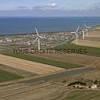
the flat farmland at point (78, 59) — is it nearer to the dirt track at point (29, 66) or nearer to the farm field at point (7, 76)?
the dirt track at point (29, 66)

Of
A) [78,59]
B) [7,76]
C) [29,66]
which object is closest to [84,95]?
[7,76]

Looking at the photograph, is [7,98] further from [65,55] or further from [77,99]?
[65,55]

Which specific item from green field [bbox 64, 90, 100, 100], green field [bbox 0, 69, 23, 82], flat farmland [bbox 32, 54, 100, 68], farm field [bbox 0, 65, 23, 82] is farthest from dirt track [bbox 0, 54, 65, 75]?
green field [bbox 64, 90, 100, 100]

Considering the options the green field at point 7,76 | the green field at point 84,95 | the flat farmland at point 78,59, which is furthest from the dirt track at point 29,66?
the green field at point 84,95

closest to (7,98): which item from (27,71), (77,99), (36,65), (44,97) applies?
(44,97)

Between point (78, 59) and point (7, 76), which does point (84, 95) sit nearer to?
point (7, 76)

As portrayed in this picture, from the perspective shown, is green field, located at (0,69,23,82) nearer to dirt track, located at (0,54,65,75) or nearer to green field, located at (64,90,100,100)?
dirt track, located at (0,54,65,75)
